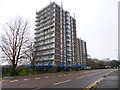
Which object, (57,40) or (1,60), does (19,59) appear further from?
(57,40)

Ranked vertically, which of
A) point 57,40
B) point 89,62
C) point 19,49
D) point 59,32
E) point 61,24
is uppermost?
point 61,24

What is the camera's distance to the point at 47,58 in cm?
6850

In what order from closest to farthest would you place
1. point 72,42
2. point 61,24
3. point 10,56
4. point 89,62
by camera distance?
point 10,56 → point 61,24 → point 72,42 → point 89,62

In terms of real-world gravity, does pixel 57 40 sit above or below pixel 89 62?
above

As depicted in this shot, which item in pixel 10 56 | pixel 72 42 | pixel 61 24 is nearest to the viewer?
pixel 10 56

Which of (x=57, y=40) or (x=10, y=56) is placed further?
(x=57, y=40)

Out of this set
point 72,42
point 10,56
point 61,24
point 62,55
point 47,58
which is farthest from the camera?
point 72,42

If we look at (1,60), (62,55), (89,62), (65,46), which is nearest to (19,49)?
(1,60)

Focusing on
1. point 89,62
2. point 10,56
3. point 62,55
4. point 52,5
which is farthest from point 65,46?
point 10,56

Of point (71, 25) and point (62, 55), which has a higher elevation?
point (71, 25)

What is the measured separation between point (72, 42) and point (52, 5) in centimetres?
2607

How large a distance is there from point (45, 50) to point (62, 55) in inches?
381

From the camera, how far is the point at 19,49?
29891 mm

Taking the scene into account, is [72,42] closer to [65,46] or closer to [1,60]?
[65,46]
